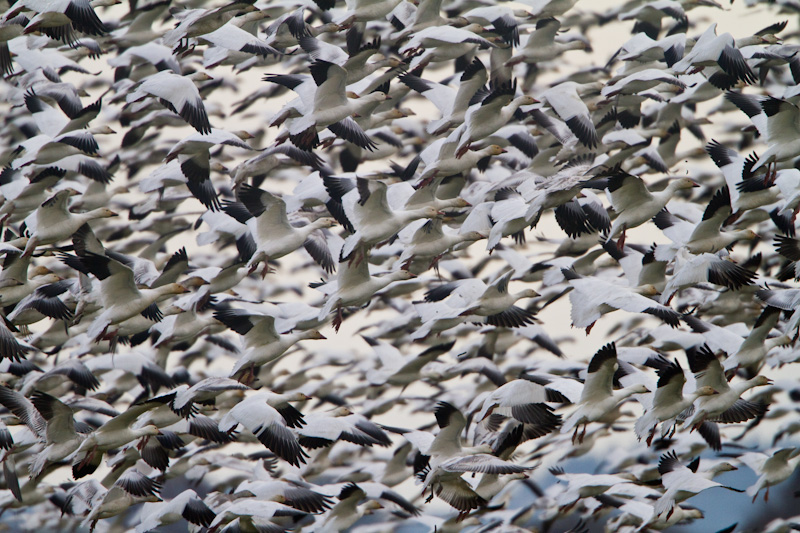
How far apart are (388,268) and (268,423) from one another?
11.6 ft

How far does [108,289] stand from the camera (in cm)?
967

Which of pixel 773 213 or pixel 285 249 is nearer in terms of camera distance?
pixel 285 249

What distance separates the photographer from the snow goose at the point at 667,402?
912 cm

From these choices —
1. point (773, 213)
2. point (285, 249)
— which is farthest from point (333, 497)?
point (773, 213)

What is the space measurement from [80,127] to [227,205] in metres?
1.98

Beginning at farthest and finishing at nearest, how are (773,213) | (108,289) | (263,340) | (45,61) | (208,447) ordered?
(208,447) < (45,61) < (773,213) < (263,340) < (108,289)

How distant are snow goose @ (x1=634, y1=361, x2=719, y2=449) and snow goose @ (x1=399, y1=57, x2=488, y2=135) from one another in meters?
3.97

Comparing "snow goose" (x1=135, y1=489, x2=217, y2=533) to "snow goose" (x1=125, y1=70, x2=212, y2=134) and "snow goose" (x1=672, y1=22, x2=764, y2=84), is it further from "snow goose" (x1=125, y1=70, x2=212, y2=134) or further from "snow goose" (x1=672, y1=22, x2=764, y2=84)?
"snow goose" (x1=672, y1=22, x2=764, y2=84)

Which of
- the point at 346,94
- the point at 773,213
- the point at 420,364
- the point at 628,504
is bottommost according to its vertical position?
the point at 628,504

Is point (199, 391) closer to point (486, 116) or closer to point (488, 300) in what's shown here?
point (488, 300)

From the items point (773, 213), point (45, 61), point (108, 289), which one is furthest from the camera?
point (45, 61)

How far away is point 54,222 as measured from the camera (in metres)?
10.2

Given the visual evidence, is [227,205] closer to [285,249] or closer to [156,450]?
[285,249]

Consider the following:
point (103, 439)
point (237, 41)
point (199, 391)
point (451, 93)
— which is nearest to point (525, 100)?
point (451, 93)
